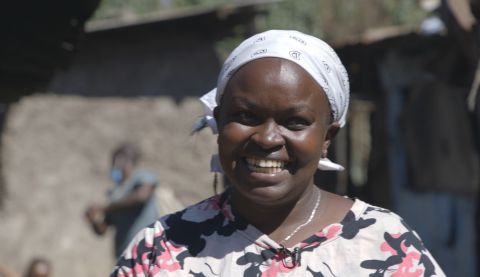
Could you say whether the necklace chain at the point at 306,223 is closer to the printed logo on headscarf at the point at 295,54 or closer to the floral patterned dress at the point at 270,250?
the floral patterned dress at the point at 270,250

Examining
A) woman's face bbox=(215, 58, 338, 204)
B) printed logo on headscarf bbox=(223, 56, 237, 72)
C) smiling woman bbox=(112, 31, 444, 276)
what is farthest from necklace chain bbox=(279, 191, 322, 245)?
printed logo on headscarf bbox=(223, 56, 237, 72)

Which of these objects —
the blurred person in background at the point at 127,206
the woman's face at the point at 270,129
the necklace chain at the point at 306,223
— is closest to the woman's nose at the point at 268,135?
the woman's face at the point at 270,129

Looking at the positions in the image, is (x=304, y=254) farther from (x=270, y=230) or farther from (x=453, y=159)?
(x=453, y=159)

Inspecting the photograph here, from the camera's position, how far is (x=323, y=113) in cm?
289

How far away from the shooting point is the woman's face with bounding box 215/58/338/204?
2.79m

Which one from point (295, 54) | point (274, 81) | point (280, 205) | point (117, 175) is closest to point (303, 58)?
point (295, 54)

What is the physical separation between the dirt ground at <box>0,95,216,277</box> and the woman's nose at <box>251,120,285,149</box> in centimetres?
838

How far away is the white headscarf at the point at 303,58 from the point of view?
112 inches

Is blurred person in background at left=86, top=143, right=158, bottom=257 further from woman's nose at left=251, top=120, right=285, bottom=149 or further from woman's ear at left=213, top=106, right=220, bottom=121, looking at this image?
woman's nose at left=251, top=120, right=285, bottom=149

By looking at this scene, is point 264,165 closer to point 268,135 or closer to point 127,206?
point 268,135

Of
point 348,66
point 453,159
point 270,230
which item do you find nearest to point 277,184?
point 270,230

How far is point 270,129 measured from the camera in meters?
2.79

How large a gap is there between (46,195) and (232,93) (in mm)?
8868

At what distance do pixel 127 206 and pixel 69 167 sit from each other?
4124 mm
